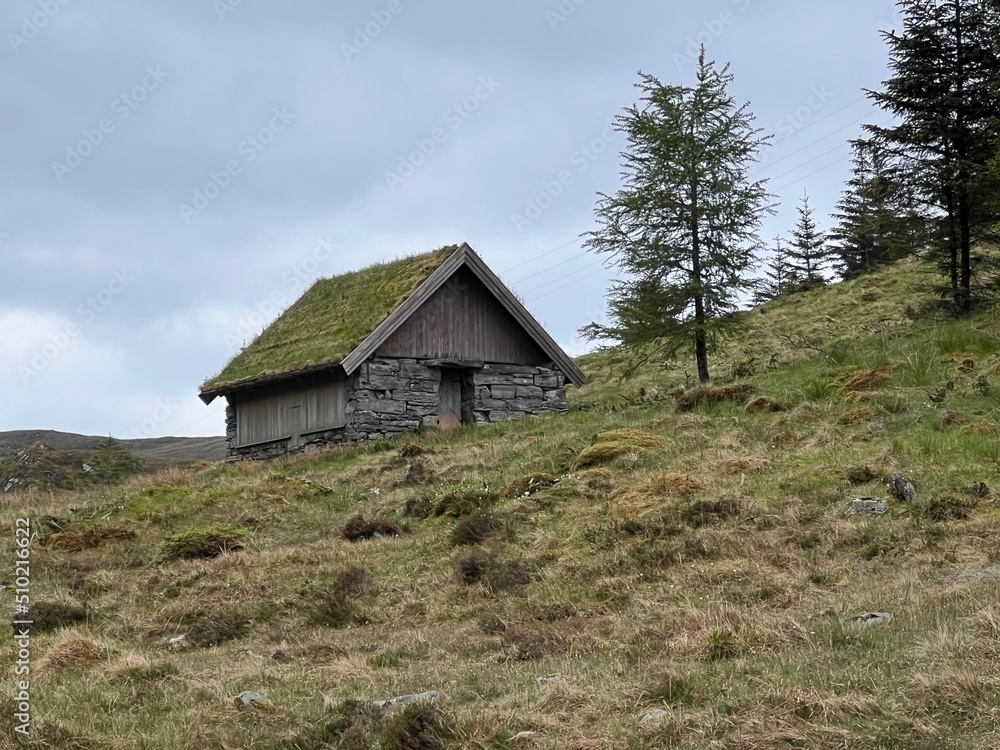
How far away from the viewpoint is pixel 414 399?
28531 millimetres

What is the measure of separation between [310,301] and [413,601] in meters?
23.0

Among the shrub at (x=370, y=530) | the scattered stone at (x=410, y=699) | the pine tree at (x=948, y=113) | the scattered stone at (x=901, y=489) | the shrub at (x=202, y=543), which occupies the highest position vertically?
the pine tree at (x=948, y=113)

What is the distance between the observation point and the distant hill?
230 ft

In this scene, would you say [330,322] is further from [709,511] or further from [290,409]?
[709,511]

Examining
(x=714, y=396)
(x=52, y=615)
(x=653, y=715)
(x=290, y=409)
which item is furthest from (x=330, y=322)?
(x=653, y=715)

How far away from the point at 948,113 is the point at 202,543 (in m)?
21.2

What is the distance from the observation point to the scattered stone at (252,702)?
26.3 feet

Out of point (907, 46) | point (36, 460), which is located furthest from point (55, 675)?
point (36, 460)

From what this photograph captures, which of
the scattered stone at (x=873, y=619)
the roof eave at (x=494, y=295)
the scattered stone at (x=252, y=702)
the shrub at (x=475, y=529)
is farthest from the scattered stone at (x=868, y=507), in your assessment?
the roof eave at (x=494, y=295)

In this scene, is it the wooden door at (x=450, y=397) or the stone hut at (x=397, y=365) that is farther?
the wooden door at (x=450, y=397)

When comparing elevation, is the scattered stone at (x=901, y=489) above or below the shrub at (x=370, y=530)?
above

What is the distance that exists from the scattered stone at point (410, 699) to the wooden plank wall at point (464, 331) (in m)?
20.7

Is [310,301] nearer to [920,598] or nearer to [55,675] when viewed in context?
[55,675]

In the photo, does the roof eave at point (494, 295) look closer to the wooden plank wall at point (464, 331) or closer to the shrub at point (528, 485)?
the wooden plank wall at point (464, 331)
